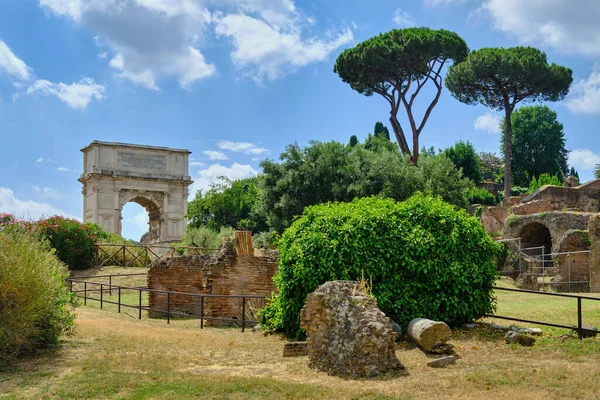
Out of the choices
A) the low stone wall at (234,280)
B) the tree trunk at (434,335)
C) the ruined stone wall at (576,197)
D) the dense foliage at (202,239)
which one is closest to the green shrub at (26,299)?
the low stone wall at (234,280)

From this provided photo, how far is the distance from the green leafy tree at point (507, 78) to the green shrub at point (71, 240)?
2646cm

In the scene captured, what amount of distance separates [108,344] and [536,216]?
23.3 meters

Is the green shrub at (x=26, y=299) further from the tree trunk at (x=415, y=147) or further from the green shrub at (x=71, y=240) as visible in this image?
the tree trunk at (x=415, y=147)

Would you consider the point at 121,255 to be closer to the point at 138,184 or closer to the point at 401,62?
the point at 138,184

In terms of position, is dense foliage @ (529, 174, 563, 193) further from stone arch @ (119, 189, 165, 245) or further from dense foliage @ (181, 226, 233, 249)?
stone arch @ (119, 189, 165, 245)

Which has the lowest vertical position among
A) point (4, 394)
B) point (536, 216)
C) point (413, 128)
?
point (4, 394)

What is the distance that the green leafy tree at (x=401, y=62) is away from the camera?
4094cm

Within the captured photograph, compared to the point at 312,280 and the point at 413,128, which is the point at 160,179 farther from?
the point at 312,280

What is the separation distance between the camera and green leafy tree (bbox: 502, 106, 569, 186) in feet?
184

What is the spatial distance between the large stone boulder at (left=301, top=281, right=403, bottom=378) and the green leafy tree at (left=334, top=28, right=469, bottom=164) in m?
32.4

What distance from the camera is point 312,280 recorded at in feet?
33.2

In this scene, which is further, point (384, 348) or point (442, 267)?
point (442, 267)

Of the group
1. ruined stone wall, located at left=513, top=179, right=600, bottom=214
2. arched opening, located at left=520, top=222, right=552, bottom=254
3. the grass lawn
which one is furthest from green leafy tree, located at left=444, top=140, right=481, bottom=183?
the grass lawn

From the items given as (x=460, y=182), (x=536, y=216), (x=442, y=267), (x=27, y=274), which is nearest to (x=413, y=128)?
(x=460, y=182)
